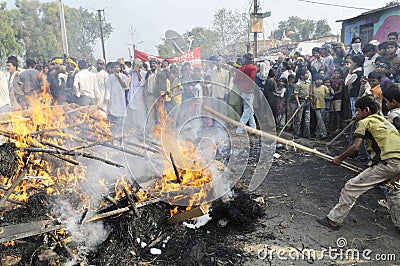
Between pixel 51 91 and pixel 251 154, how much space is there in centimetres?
630

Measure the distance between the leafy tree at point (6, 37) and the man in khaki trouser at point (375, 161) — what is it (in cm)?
2795

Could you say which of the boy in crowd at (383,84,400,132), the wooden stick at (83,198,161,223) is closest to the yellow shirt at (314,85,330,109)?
the boy in crowd at (383,84,400,132)

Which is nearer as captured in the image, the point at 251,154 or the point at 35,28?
the point at 251,154

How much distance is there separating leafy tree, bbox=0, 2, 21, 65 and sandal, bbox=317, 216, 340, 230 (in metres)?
27.9

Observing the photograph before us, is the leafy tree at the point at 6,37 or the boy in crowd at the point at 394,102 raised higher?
the leafy tree at the point at 6,37

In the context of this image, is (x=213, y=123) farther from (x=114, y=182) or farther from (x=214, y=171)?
(x=114, y=182)

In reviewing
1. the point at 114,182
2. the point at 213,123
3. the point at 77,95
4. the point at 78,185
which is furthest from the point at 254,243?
the point at 77,95

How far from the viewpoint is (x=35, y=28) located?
95.7 feet

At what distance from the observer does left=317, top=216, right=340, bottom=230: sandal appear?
13.5ft

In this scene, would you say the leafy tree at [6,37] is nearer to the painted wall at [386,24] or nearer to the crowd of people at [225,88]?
the crowd of people at [225,88]

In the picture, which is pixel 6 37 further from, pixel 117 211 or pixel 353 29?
pixel 117 211

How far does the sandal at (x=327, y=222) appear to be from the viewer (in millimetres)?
4102

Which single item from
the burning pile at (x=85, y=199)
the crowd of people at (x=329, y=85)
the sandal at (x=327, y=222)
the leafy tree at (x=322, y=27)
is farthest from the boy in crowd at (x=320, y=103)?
the leafy tree at (x=322, y=27)

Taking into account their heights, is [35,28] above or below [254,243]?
above
